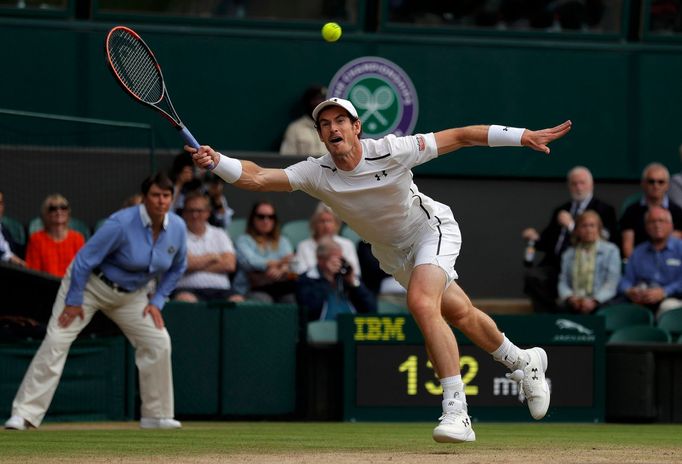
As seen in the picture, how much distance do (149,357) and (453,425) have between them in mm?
4077

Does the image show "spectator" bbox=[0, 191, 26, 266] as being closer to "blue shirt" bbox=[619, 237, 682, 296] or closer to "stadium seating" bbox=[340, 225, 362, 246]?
"stadium seating" bbox=[340, 225, 362, 246]

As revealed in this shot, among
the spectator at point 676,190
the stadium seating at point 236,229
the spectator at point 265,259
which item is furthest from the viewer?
the spectator at point 676,190

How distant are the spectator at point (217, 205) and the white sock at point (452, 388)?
5790 millimetres

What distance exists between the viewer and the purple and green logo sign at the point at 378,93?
14922 millimetres

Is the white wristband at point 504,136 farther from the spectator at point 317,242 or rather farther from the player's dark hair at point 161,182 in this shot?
the spectator at point 317,242

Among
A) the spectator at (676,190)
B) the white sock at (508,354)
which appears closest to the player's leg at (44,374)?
the white sock at (508,354)

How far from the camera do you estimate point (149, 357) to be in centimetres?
1152

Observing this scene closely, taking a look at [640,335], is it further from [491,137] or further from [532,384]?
[491,137]

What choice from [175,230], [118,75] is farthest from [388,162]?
[175,230]

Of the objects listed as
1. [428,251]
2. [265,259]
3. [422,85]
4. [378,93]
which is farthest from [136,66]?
[422,85]

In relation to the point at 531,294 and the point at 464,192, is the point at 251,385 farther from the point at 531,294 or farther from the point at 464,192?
the point at 464,192

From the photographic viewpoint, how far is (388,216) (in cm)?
877

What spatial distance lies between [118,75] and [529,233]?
6.25 metres

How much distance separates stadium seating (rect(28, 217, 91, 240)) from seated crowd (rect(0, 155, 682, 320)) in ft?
0.10
